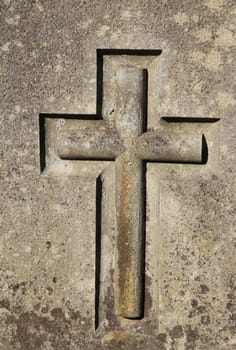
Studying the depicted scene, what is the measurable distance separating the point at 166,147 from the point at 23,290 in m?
0.58

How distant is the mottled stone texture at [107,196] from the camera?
121 cm

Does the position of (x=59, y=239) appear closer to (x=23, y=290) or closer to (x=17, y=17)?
(x=23, y=290)

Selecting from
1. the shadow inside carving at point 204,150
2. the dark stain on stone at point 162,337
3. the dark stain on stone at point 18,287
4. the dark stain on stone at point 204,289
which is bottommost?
the dark stain on stone at point 162,337

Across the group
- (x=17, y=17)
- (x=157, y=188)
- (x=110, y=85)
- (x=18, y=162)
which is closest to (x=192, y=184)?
(x=157, y=188)

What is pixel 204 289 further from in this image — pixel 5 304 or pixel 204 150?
pixel 5 304

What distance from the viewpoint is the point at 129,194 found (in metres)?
1.26

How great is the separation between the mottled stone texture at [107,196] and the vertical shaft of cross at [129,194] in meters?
0.03

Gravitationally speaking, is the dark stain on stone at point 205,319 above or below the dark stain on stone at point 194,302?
below

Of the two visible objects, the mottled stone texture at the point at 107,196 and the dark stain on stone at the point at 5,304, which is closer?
the mottled stone texture at the point at 107,196

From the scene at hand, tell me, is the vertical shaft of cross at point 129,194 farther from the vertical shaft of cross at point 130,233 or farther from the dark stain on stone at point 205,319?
the dark stain on stone at point 205,319

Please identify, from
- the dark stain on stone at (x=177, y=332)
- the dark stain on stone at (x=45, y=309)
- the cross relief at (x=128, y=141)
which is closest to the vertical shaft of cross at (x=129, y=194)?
the cross relief at (x=128, y=141)

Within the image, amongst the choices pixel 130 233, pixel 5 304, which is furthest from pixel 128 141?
pixel 5 304

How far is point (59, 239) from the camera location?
130cm

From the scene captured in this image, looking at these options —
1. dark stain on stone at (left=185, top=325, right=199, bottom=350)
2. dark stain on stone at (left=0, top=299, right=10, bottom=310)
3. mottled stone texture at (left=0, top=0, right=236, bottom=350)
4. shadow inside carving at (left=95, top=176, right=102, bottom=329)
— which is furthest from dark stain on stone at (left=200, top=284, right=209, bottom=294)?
dark stain on stone at (left=0, top=299, right=10, bottom=310)
